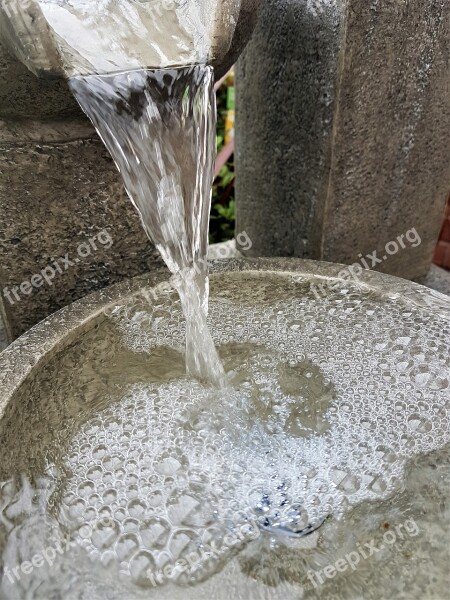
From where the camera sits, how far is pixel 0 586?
29.4 inches

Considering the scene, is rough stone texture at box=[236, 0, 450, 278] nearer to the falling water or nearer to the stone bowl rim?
the stone bowl rim

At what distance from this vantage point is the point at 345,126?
1329 mm

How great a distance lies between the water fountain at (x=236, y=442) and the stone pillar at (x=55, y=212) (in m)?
0.12

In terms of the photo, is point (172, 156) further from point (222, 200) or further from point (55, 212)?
point (222, 200)

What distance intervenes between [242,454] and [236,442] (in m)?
0.03

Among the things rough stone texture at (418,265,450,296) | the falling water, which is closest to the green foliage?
rough stone texture at (418,265,450,296)

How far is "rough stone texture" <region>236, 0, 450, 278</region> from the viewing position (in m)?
1.26

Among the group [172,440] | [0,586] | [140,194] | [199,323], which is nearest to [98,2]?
[140,194]

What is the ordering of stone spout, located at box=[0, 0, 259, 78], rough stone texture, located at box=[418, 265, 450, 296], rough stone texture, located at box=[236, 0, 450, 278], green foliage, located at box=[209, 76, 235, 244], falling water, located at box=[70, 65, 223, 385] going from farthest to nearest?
green foliage, located at box=[209, 76, 235, 244], rough stone texture, located at box=[418, 265, 450, 296], rough stone texture, located at box=[236, 0, 450, 278], falling water, located at box=[70, 65, 223, 385], stone spout, located at box=[0, 0, 259, 78]

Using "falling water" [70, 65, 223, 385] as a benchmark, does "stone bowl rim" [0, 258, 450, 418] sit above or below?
below

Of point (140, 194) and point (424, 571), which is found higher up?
point (140, 194)

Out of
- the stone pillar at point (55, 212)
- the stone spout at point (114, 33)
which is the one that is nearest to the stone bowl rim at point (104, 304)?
the stone pillar at point (55, 212)

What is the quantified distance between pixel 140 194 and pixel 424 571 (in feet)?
2.72

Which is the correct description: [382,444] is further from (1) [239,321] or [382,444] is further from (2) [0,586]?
(2) [0,586]
